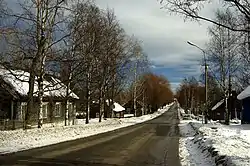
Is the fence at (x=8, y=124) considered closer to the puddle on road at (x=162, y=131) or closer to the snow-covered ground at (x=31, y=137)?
the snow-covered ground at (x=31, y=137)

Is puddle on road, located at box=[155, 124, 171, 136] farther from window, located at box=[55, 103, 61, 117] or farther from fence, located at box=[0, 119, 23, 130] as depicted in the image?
window, located at box=[55, 103, 61, 117]

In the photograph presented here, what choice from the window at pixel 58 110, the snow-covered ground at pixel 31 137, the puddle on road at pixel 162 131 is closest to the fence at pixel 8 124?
the snow-covered ground at pixel 31 137

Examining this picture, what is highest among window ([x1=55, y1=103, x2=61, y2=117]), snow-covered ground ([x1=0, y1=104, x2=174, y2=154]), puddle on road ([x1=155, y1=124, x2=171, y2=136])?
window ([x1=55, y1=103, x2=61, y2=117])

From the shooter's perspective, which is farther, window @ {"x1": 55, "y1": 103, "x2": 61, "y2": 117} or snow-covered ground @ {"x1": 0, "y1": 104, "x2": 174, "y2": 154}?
window @ {"x1": 55, "y1": 103, "x2": 61, "y2": 117}

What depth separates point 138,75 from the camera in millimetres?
74812

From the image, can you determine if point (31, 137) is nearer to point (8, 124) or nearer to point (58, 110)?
point (8, 124)

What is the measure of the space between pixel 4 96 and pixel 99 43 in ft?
36.2

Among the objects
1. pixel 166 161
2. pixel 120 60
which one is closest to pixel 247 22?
pixel 166 161

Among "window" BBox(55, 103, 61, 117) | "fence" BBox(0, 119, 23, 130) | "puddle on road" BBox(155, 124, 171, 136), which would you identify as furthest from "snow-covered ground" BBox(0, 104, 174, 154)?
"window" BBox(55, 103, 61, 117)

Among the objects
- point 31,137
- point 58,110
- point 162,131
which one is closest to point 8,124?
point 31,137

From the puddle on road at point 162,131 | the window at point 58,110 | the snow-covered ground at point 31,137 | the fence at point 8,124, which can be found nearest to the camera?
the snow-covered ground at point 31,137

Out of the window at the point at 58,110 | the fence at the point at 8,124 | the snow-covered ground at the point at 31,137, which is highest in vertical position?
the window at the point at 58,110

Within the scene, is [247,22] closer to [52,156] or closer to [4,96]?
[52,156]

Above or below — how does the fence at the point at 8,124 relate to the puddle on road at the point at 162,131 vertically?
above
